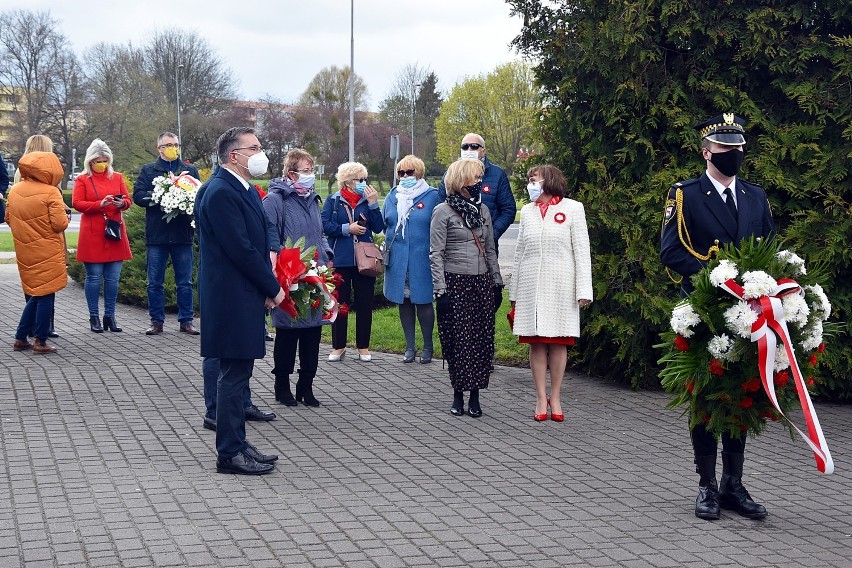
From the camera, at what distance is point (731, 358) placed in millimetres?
5703

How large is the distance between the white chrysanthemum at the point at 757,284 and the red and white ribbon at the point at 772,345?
0.03 metres

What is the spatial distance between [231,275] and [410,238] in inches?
168

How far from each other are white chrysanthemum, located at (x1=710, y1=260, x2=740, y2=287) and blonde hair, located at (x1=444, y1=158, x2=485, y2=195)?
3252mm

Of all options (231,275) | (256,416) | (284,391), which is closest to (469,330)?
(284,391)

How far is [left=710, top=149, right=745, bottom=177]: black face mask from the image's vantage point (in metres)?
6.20

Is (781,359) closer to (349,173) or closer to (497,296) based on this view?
(497,296)

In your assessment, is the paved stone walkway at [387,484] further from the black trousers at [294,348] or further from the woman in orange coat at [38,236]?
the woman in orange coat at [38,236]

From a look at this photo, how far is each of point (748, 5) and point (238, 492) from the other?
577 centimetres

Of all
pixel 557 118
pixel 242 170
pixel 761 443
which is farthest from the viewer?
pixel 557 118

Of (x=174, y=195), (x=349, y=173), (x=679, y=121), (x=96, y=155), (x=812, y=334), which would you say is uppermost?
(x=679, y=121)

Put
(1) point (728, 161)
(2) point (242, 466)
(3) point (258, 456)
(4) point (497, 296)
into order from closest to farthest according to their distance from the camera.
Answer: (1) point (728, 161), (2) point (242, 466), (3) point (258, 456), (4) point (497, 296)

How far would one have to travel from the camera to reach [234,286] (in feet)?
21.8

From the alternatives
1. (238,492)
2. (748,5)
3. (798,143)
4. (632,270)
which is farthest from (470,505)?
(748,5)

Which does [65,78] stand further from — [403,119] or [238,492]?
[238,492]
